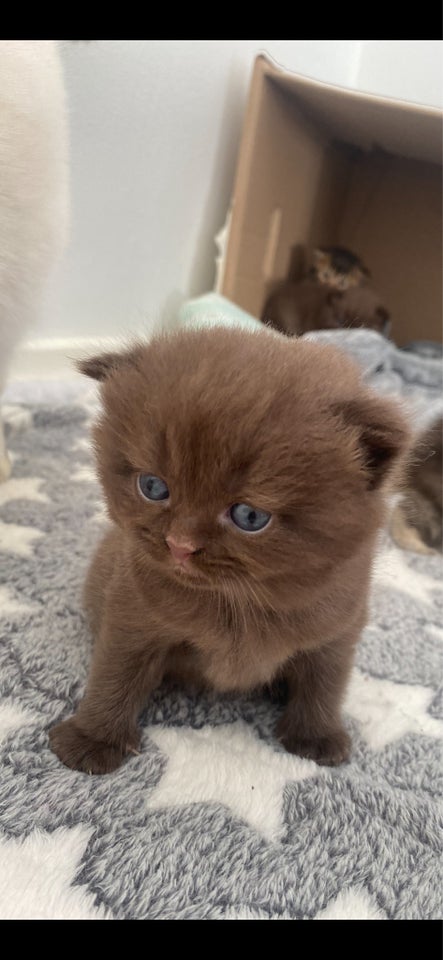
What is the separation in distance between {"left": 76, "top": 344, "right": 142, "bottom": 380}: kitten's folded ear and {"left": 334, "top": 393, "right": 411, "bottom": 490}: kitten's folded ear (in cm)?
16

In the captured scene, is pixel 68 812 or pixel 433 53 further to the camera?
pixel 433 53

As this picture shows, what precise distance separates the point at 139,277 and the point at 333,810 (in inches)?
50.2

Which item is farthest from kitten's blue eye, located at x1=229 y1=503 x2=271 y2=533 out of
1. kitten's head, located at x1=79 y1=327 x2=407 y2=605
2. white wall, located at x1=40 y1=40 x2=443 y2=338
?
white wall, located at x1=40 y1=40 x2=443 y2=338

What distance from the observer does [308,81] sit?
1.46 m

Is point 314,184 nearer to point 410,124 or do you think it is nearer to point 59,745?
point 410,124

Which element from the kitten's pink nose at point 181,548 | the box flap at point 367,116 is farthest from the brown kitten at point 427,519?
the kitten's pink nose at point 181,548

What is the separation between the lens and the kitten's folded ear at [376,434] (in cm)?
45

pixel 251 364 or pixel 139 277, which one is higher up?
pixel 251 364

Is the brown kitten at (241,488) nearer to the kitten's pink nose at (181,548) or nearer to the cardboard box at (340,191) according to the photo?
the kitten's pink nose at (181,548)

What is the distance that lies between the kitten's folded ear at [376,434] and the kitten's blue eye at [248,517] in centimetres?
8

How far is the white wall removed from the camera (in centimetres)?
137

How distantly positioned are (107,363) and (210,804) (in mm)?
366

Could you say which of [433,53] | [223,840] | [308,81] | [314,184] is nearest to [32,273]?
[223,840]

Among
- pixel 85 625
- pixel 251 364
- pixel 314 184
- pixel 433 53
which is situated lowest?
pixel 85 625
